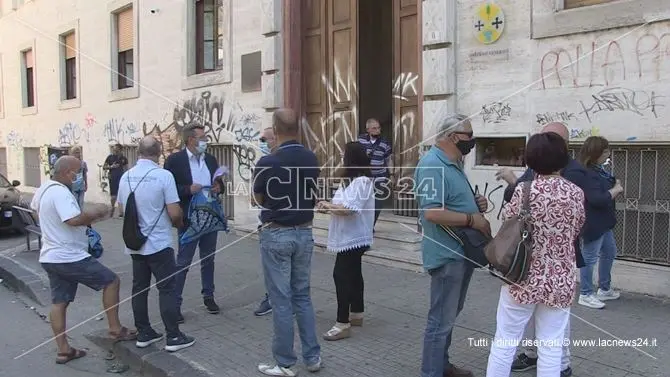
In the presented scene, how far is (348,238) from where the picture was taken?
4.71 m

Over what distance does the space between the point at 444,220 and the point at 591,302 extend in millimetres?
2817

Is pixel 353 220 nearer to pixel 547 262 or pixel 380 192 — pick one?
pixel 547 262

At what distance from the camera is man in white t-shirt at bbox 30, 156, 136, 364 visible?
4.58 m

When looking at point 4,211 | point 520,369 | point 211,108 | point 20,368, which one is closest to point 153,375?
point 20,368

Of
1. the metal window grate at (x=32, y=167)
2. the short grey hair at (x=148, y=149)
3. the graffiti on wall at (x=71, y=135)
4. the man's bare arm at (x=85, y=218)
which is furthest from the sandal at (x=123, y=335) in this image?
the metal window grate at (x=32, y=167)

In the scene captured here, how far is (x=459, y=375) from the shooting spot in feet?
12.8

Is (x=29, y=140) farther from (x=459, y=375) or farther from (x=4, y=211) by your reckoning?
(x=459, y=375)

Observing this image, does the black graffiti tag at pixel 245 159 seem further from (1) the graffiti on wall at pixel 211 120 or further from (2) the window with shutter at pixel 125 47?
(2) the window with shutter at pixel 125 47

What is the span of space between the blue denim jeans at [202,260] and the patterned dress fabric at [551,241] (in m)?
3.14

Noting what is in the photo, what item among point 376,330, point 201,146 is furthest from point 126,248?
point 376,330

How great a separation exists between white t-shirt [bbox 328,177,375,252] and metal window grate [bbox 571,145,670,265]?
9.67ft

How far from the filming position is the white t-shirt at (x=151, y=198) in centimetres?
459

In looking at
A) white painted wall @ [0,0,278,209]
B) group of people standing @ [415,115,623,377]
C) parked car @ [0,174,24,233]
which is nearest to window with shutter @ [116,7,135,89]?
white painted wall @ [0,0,278,209]

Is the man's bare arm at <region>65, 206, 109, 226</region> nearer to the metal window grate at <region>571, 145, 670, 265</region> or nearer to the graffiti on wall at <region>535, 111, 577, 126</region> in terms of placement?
the graffiti on wall at <region>535, 111, 577, 126</region>
